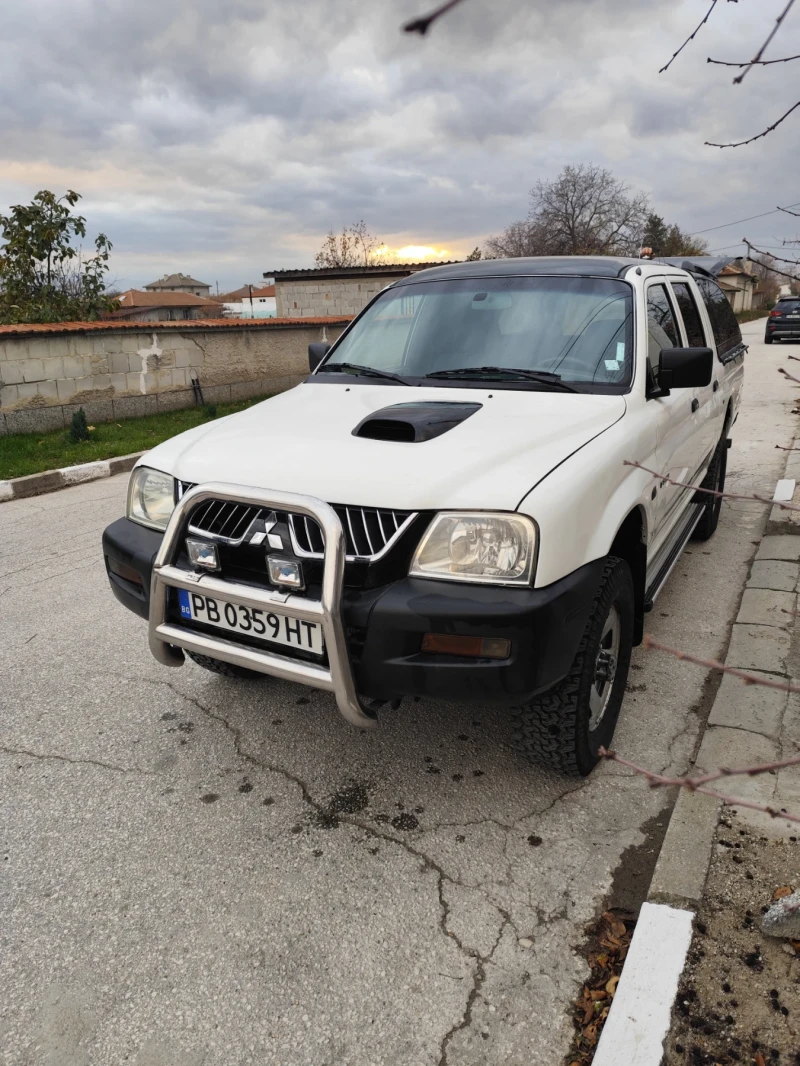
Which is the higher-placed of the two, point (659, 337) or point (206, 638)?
point (659, 337)

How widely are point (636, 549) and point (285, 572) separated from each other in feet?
4.63

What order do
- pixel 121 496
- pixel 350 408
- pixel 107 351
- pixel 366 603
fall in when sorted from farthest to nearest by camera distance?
pixel 107 351, pixel 121 496, pixel 350 408, pixel 366 603

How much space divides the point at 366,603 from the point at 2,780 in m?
1.75

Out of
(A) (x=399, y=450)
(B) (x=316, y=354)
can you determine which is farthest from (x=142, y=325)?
(A) (x=399, y=450)

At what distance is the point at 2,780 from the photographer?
9.41ft

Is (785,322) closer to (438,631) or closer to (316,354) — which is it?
(316,354)

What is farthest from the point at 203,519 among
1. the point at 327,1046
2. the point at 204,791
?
the point at 327,1046

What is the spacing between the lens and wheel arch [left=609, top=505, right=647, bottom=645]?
278 cm

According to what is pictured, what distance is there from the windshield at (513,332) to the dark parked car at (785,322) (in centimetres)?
2162

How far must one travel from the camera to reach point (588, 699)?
252 cm

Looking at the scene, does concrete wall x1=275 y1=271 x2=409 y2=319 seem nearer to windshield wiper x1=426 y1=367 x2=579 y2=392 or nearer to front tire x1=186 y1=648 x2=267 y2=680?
windshield wiper x1=426 y1=367 x2=579 y2=392

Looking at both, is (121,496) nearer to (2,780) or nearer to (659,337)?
(2,780)

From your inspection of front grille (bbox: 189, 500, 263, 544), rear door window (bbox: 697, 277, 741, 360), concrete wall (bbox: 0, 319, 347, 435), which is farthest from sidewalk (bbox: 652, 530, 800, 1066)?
concrete wall (bbox: 0, 319, 347, 435)

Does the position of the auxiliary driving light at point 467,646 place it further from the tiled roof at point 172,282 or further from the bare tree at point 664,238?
→ the tiled roof at point 172,282
